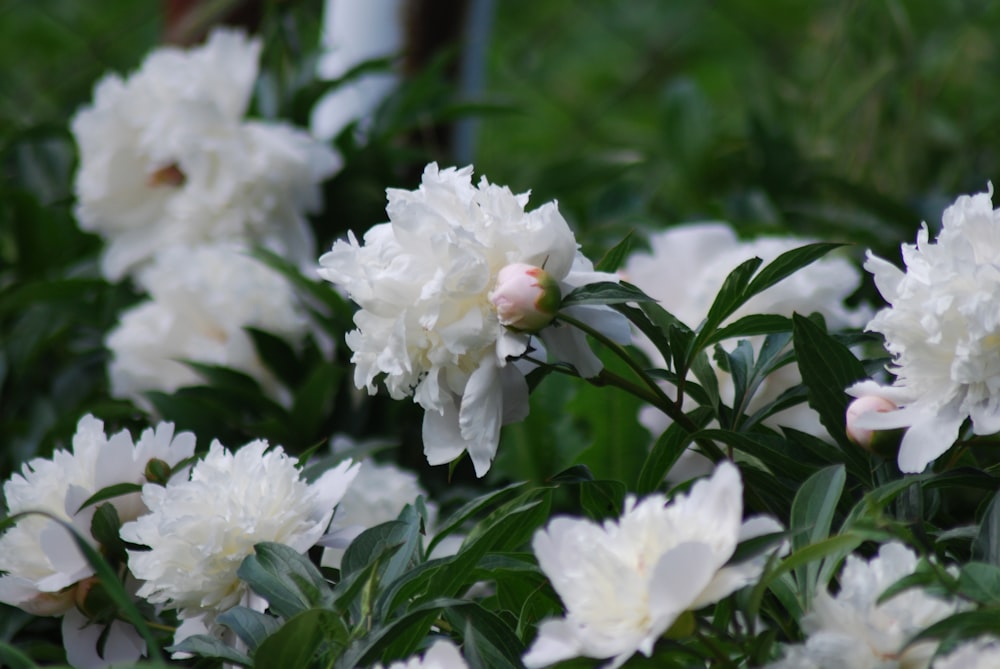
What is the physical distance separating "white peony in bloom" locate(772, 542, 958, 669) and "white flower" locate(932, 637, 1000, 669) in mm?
16

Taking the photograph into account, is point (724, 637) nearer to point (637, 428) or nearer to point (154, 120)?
point (637, 428)

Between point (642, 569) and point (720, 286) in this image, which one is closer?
point (642, 569)

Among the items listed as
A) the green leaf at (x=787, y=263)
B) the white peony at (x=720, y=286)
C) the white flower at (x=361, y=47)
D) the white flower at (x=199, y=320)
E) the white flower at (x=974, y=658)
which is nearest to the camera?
the white flower at (x=974, y=658)

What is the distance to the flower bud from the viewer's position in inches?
15.2

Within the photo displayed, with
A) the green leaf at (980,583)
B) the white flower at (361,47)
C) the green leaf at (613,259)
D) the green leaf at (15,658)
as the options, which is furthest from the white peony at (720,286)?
the white flower at (361,47)

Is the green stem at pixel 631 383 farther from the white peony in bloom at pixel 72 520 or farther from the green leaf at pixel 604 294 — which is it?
the white peony in bloom at pixel 72 520

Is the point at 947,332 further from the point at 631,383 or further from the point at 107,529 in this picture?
the point at 107,529

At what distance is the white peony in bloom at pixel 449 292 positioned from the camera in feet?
1.28

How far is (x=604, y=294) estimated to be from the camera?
402 mm

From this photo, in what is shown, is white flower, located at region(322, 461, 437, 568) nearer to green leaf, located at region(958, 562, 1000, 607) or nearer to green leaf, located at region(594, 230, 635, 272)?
green leaf, located at region(594, 230, 635, 272)

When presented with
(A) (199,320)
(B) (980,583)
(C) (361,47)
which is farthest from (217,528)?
(C) (361,47)

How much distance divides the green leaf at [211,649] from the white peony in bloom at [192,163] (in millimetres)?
498

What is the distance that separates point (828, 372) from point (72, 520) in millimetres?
302

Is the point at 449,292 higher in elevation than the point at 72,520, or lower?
higher
